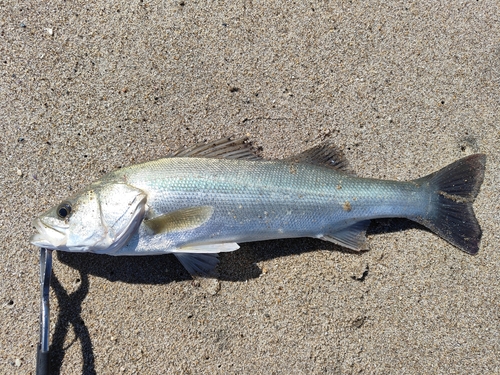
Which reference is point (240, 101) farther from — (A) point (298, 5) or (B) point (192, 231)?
(B) point (192, 231)

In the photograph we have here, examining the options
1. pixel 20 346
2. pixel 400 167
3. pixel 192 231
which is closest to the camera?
pixel 192 231

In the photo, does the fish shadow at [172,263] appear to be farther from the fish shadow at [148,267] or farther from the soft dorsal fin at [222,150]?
the soft dorsal fin at [222,150]

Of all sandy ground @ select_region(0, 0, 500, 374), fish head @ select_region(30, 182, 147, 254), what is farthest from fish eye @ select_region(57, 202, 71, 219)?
sandy ground @ select_region(0, 0, 500, 374)

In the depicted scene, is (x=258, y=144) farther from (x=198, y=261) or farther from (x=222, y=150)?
(x=198, y=261)

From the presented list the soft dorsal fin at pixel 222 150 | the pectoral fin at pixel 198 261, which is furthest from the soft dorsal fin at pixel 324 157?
the pectoral fin at pixel 198 261

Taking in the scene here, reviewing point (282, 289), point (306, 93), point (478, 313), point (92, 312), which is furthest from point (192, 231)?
point (478, 313)
